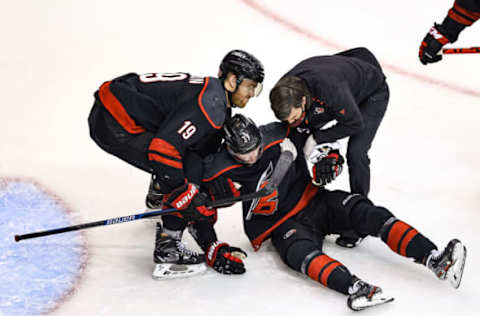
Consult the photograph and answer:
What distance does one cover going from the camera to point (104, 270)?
288 centimetres

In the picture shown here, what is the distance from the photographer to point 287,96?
9.02 feet

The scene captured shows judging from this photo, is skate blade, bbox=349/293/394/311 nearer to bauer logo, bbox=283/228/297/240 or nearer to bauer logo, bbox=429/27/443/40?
bauer logo, bbox=283/228/297/240

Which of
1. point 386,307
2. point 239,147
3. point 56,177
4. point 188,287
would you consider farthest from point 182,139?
point 56,177

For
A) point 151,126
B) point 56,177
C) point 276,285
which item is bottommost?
point 56,177

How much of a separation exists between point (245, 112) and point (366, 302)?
2257 millimetres

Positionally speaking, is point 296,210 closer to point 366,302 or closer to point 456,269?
point 366,302

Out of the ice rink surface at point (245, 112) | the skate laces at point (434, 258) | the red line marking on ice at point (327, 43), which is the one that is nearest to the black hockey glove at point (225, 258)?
the ice rink surface at point (245, 112)

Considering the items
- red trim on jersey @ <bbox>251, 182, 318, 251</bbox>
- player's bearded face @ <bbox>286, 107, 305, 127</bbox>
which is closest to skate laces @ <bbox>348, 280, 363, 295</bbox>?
red trim on jersey @ <bbox>251, 182, 318, 251</bbox>

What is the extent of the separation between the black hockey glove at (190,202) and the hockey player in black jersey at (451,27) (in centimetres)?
176

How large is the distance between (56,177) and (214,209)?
135 centimetres

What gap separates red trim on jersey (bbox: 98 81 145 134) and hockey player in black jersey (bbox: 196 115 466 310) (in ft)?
1.27

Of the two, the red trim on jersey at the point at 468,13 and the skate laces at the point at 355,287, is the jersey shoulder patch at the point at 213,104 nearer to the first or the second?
the skate laces at the point at 355,287

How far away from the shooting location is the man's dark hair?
9.02ft

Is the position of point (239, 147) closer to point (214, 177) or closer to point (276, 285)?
point (214, 177)
